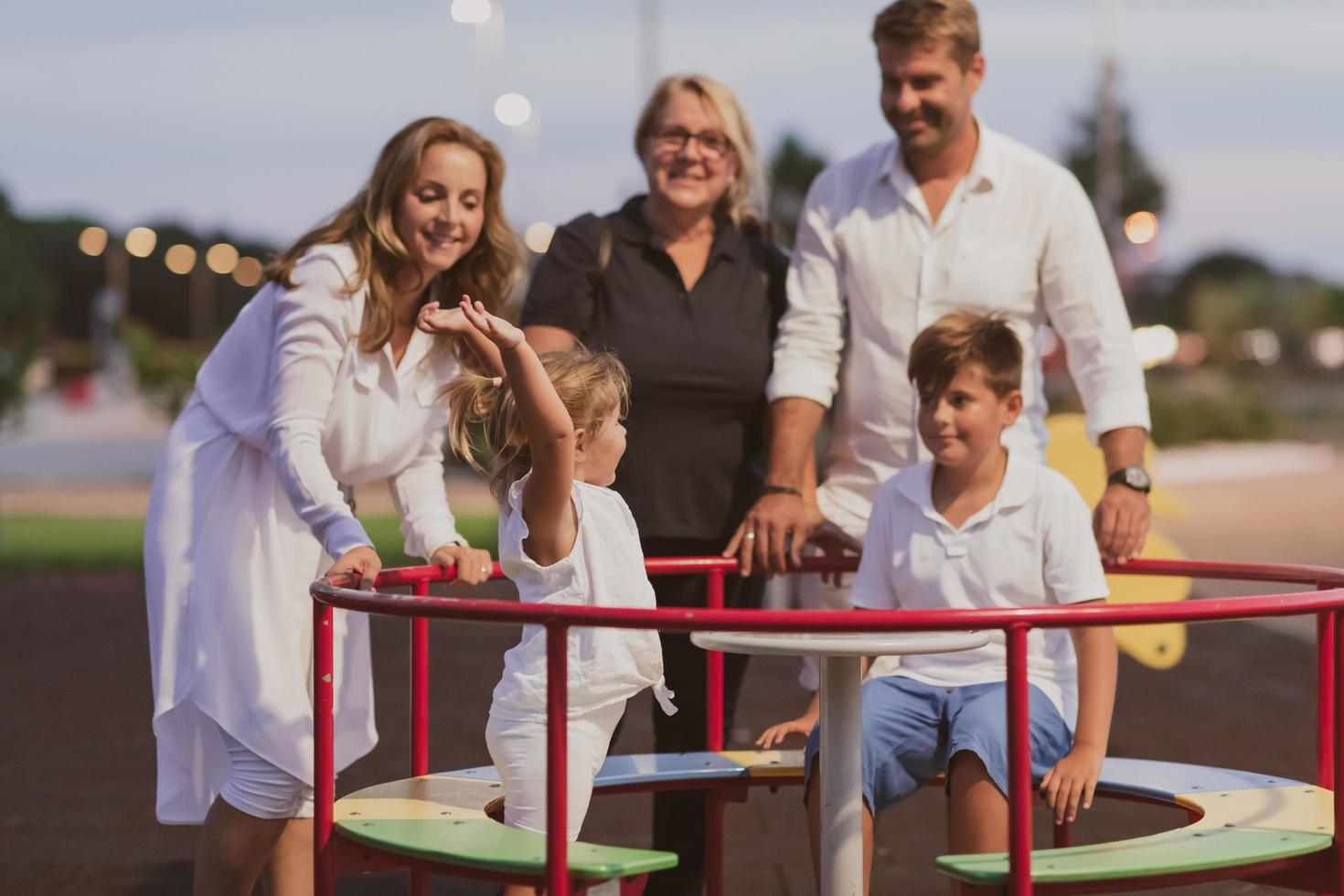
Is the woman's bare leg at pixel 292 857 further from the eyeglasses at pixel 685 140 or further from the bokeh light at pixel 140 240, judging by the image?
the bokeh light at pixel 140 240

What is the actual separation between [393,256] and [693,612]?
5.09 ft

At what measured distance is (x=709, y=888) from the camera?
4344 millimetres

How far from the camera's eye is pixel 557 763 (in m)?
2.96

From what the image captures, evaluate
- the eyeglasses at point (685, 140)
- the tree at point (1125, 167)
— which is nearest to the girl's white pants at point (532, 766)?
the eyeglasses at point (685, 140)

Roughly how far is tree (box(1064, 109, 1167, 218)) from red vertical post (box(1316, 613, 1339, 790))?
48720 mm

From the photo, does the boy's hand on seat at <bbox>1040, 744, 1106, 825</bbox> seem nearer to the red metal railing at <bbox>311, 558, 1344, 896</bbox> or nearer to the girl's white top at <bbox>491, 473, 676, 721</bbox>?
the red metal railing at <bbox>311, 558, 1344, 896</bbox>

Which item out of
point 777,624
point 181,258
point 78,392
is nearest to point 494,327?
point 777,624

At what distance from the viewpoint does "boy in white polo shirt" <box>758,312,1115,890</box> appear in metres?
3.74

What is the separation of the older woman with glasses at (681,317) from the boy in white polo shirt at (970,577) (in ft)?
2.15

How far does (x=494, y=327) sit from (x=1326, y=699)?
75.4 inches

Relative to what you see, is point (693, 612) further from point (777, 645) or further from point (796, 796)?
point (796, 796)

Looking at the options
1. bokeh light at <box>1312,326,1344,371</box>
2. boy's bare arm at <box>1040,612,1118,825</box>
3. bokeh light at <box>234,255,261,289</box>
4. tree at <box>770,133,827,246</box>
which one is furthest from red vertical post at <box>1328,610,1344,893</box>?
bokeh light at <box>234,255,261,289</box>

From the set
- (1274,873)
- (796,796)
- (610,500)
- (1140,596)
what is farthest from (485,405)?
(1140,596)

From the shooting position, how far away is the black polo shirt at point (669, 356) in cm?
461
